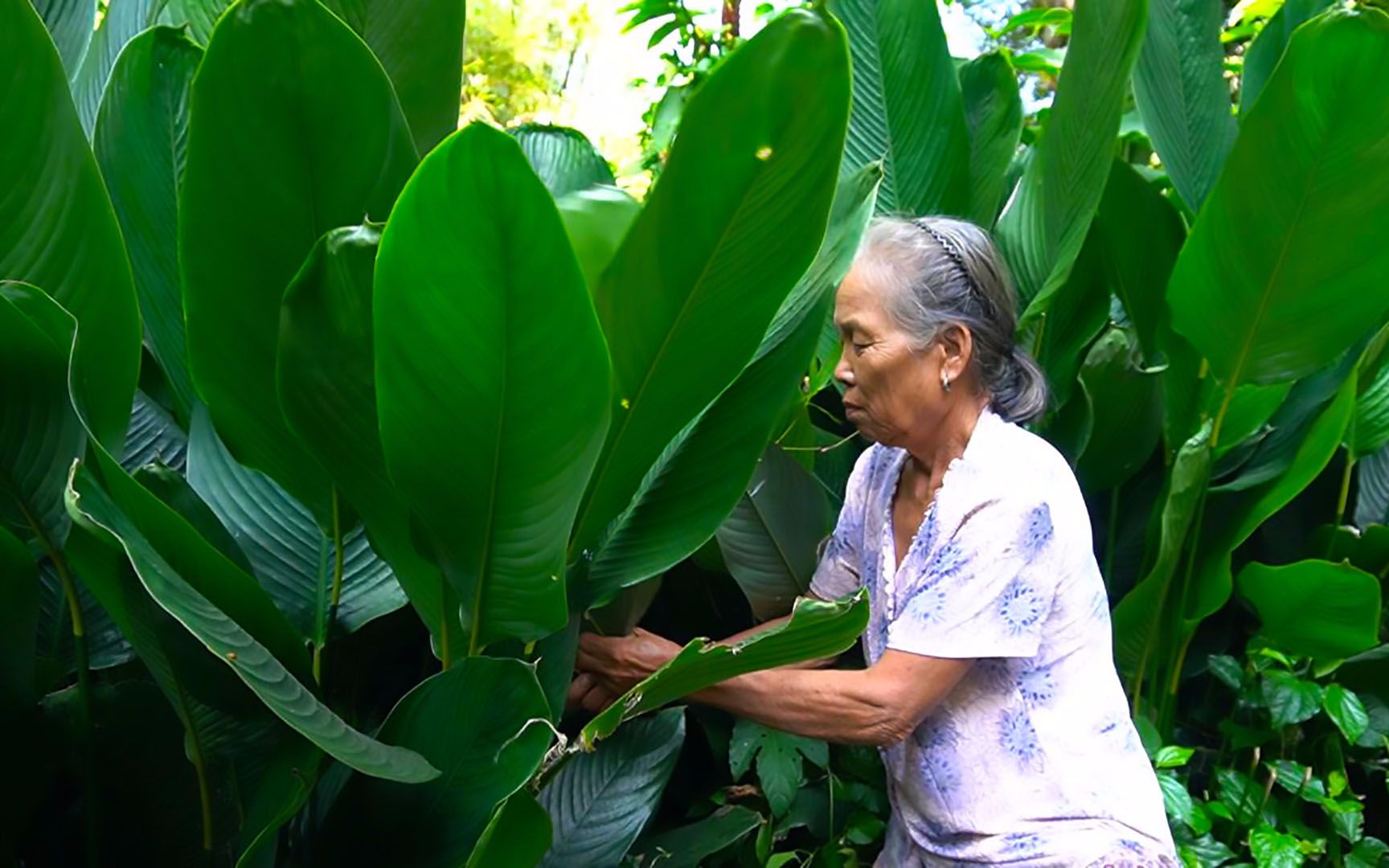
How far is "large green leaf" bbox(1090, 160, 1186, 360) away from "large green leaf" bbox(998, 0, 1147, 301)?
0.14m

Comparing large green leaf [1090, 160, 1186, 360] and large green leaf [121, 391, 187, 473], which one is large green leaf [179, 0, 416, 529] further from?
large green leaf [1090, 160, 1186, 360]

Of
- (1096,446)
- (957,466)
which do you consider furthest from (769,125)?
(1096,446)

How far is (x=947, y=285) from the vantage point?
1.26 meters

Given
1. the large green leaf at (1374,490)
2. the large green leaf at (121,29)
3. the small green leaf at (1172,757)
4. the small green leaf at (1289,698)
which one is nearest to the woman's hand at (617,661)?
the large green leaf at (121,29)

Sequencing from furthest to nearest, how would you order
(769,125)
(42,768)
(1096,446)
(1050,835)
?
(1096,446) → (1050,835) → (42,768) → (769,125)

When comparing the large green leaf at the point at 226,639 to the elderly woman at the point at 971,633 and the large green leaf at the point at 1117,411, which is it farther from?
the large green leaf at the point at 1117,411

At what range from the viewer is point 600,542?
1.04 metres

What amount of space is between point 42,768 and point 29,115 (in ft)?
1.57

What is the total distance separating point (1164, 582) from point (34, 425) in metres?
1.32

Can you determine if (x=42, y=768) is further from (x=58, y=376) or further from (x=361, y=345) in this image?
(x=361, y=345)

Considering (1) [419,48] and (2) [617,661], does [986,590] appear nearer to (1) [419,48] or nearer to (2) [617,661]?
(2) [617,661]

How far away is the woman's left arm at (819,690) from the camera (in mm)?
1162

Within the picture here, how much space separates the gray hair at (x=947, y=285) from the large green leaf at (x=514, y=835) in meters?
0.64

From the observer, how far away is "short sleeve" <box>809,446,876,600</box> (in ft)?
4.75
